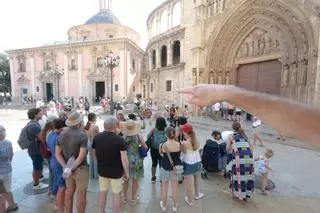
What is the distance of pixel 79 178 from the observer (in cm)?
301

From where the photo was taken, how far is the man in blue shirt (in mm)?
3959

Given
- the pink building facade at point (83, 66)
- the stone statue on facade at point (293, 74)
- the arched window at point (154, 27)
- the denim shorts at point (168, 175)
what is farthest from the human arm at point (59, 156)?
the pink building facade at point (83, 66)

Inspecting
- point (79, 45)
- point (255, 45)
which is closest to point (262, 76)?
point (255, 45)

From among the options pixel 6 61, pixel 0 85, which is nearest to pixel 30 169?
pixel 0 85

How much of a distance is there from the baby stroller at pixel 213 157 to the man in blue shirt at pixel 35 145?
3.77m

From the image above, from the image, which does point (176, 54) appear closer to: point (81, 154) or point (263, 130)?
point (263, 130)

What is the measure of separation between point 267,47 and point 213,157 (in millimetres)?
10145

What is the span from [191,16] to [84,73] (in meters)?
21.2

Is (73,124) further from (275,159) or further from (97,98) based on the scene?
(97,98)

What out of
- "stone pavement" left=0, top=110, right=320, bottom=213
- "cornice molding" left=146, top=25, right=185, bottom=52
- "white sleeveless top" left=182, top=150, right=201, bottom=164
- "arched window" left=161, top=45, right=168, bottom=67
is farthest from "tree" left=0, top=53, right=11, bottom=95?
"white sleeveless top" left=182, top=150, right=201, bottom=164

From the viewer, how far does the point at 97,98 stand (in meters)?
30.5

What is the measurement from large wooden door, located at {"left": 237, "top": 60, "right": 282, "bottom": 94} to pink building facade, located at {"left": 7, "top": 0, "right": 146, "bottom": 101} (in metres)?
18.9

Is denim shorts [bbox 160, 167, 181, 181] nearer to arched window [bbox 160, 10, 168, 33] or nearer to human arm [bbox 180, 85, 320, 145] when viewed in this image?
human arm [bbox 180, 85, 320, 145]

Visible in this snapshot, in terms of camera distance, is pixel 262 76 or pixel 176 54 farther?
pixel 176 54
